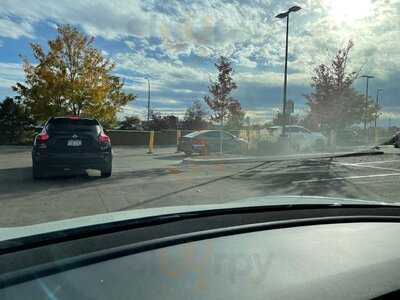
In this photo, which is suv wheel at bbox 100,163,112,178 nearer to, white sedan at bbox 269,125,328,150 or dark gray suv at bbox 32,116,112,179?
dark gray suv at bbox 32,116,112,179

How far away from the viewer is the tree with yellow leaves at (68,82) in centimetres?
2714

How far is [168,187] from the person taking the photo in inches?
394

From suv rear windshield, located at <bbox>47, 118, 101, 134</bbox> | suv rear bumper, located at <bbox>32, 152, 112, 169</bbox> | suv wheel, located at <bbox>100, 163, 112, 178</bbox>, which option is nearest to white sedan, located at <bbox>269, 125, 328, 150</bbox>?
suv wheel, located at <bbox>100, 163, 112, 178</bbox>

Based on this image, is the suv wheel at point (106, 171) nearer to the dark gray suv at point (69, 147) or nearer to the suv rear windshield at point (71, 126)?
the dark gray suv at point (69, 147)

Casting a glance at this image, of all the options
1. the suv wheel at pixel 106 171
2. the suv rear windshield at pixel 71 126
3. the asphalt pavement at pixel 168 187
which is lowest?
the asphalt pavement at pixel 168 187

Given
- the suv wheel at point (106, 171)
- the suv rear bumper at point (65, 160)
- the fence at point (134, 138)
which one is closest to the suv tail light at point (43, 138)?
the suv rear bumper at point (65, 160)

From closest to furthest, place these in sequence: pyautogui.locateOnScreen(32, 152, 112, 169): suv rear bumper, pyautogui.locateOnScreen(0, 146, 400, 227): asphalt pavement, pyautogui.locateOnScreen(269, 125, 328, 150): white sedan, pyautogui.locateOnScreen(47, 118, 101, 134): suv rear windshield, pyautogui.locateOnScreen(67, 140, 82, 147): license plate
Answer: pyautogui.locateOnScreen(0, 146, 400, 227): asphalt pavement → pyautogui.locateOnScreen(32, 152, 112, 169): suv rear bumper → pyautogui.locateOnScreen(67, 140, 82, 147): license plate → pyautogui.locateOnScreen(47, 118, 101, 134): suv rear windshield → pyautogui.locateOnScreen(269, 125, 328, 150): white sedan

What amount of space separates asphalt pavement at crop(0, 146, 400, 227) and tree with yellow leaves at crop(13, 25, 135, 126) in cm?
1324

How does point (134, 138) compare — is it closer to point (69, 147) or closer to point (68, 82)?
point (68, 82)

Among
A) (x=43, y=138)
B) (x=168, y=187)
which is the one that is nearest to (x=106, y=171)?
(x=43, y=138)

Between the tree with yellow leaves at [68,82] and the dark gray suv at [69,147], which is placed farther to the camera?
the tree with yellow leaves at [68,82]

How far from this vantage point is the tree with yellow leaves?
1069 inches

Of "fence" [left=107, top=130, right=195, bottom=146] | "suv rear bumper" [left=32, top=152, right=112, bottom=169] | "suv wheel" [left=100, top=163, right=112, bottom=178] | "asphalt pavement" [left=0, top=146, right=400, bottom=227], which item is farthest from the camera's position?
"fence" [left=107, top=130, right=195, bottom=146]

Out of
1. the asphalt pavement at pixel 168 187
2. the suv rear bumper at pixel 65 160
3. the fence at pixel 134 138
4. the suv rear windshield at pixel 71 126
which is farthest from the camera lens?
the fence at pixel 134 138
